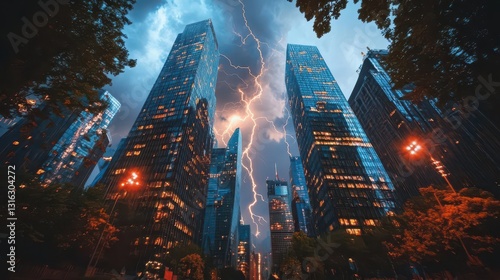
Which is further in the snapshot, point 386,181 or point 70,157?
point 70,157

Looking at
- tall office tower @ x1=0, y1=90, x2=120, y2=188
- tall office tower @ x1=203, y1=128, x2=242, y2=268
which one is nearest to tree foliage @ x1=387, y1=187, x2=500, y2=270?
tall office tower @ x1=0, y1=90, x2=120, y2=188

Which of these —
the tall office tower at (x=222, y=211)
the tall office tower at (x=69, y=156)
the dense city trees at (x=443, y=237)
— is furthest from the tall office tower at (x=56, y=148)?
the dense city trees at (x=443, y=237)

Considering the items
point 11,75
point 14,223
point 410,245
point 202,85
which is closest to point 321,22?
point 11,75

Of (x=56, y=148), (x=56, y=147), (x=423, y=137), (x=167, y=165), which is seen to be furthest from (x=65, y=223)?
(x=56, y=148)

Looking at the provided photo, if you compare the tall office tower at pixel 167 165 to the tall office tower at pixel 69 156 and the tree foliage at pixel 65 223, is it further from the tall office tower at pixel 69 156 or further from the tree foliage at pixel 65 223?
the tall office tower at pixel 69 156

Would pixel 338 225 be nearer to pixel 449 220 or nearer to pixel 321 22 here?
pixel 449 220

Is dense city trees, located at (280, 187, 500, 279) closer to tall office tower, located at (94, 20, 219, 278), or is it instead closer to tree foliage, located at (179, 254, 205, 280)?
tree foliage, located at (179, 254, 205, 280)

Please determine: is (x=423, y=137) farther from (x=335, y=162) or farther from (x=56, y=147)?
(x=56, y=147)
